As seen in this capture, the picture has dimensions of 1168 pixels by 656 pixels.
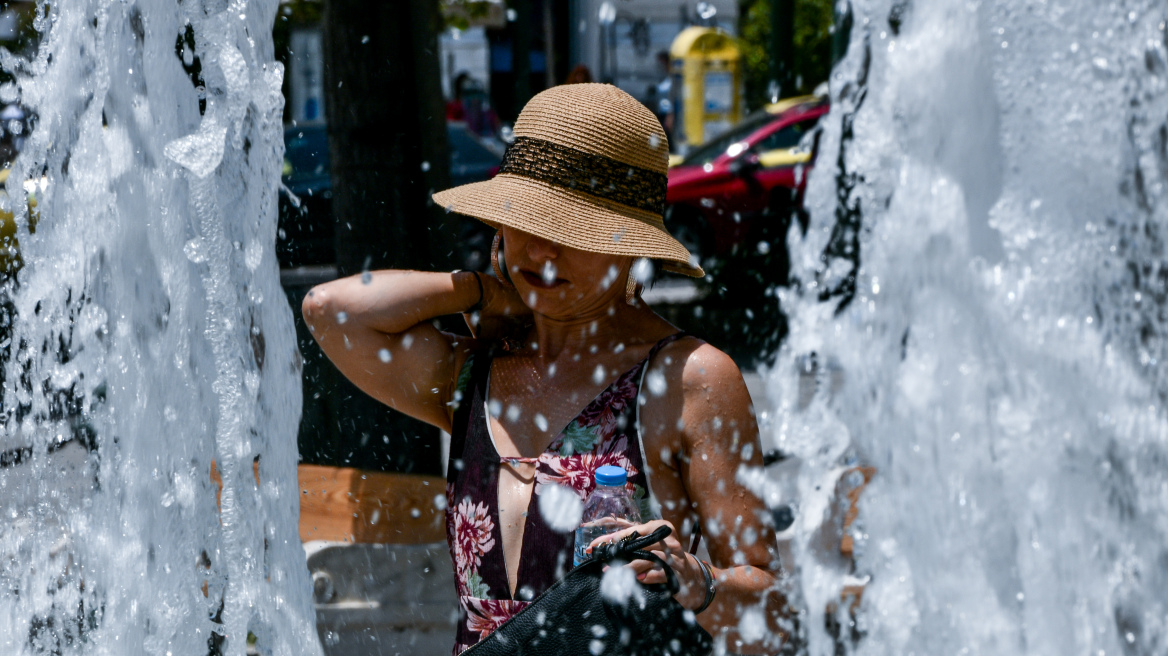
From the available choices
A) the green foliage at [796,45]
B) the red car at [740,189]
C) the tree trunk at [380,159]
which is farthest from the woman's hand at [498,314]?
the green foliage at [796,45]

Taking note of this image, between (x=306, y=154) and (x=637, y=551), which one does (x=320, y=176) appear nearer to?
(x=306, y=154)

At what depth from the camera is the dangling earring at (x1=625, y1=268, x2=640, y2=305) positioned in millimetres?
2002

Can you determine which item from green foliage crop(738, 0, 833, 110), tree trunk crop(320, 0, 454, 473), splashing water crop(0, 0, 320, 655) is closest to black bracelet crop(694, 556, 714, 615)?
splashing water crop(0, 0, 320, 655)

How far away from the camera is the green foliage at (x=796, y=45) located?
1712cm

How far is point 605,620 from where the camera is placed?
1.61 meters

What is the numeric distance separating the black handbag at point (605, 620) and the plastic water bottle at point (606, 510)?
0.05 m

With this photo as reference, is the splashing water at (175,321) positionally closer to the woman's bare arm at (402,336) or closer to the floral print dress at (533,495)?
the woman's bare arm at (402,336)

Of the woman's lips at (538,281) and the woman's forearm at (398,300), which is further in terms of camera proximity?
the woman's forearm at (398,300)

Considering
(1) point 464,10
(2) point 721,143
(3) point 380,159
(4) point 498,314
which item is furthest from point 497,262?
(1) point 464,10

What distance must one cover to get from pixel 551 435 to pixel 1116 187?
3.30ft

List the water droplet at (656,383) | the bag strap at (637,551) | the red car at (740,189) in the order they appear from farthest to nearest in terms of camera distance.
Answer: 1. the red car at (740,189)
2. the water droplet at (656,383)
3. the bag strap at (637,551)

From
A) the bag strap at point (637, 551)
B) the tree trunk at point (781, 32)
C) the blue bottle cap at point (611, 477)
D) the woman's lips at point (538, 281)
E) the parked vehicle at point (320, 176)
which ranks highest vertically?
the woman's lips at point (538, 281)

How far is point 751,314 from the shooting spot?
946 cm

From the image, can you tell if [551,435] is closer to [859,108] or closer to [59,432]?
[859,108]
